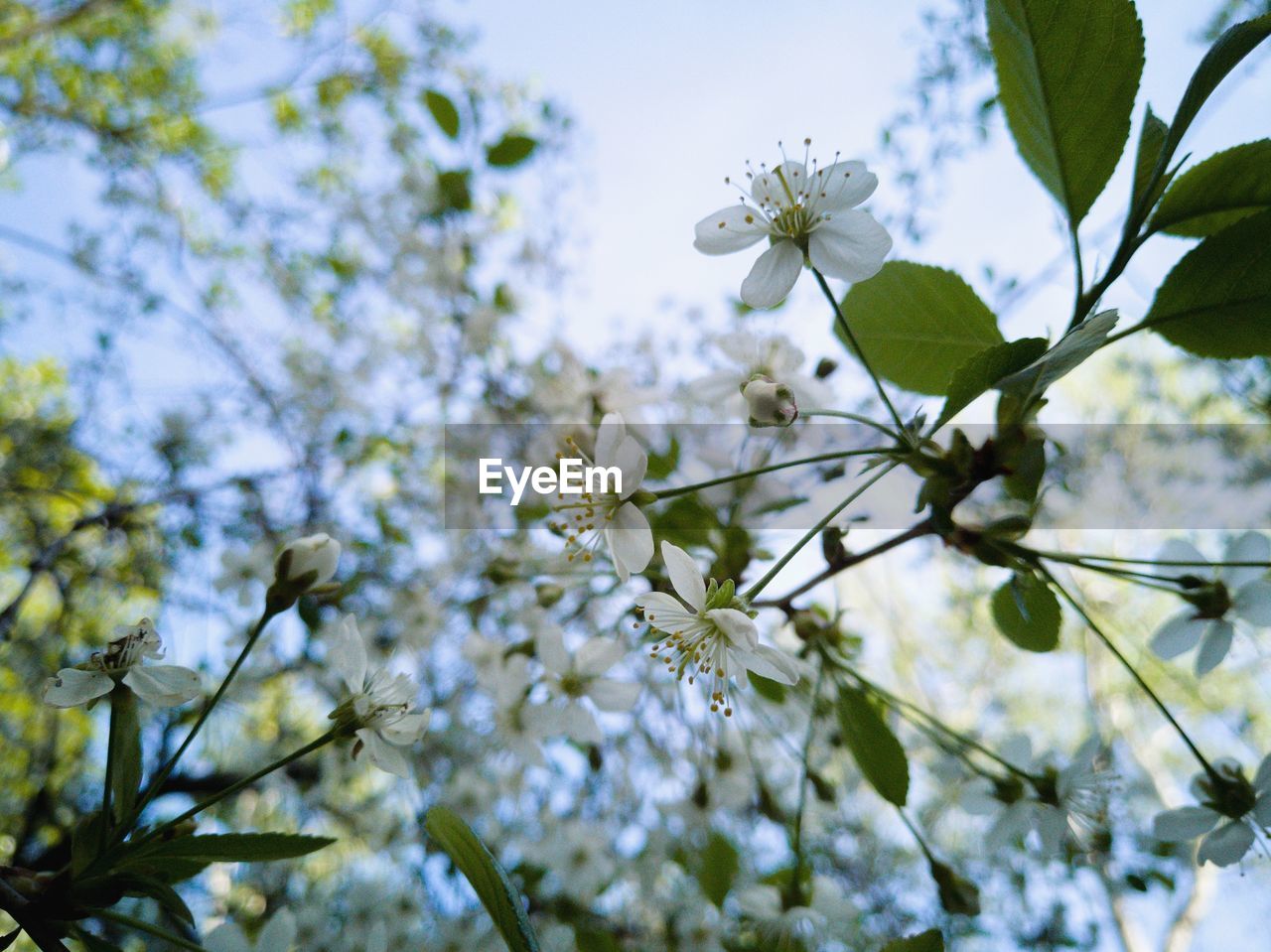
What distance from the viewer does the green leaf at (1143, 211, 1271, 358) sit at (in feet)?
2.41

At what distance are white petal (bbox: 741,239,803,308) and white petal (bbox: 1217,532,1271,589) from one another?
0.63 meters

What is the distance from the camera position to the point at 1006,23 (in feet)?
2.50

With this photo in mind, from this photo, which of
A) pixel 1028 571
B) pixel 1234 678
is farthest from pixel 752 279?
pixel 1234 678

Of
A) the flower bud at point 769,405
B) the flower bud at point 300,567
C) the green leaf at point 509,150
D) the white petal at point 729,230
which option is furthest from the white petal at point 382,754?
the green leaf at point 509,150

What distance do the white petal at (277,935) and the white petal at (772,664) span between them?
63 cm

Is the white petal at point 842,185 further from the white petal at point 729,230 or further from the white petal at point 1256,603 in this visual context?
the white petal at point 1256,603

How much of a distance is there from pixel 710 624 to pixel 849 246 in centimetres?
39

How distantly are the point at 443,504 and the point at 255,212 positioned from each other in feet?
4.95

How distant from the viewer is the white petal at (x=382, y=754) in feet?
2.44

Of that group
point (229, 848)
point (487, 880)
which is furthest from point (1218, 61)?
point (229, 848)

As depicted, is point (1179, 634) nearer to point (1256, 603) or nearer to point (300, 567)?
point (1256, 603)

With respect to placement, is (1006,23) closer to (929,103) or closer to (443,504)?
(929,103)

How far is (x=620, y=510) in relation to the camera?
32.9 inches

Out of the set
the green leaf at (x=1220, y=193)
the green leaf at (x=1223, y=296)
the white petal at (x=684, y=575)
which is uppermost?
the green leaf at (x=1220, y=193)
